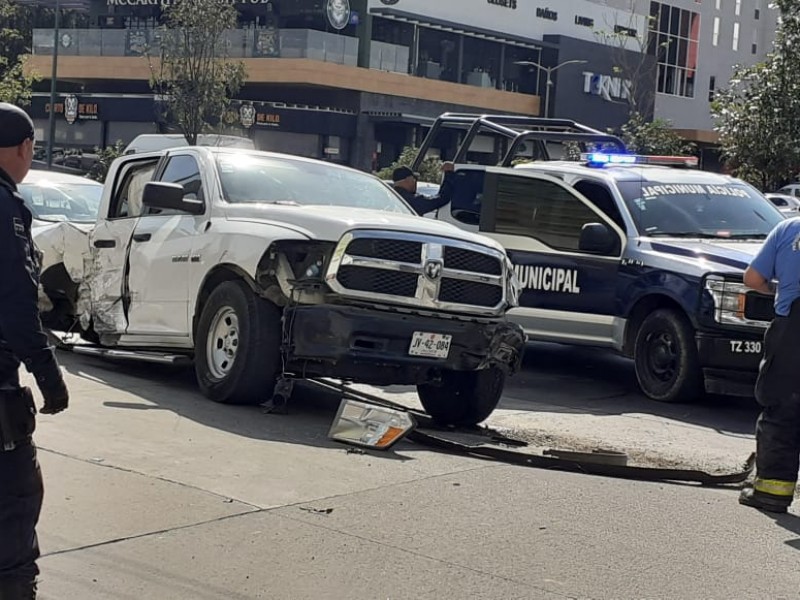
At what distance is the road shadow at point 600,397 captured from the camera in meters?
9.84

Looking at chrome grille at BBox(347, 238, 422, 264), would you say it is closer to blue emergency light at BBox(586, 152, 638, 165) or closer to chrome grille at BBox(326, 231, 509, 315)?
chrome grille at BBox(326, 231, 509, 315)

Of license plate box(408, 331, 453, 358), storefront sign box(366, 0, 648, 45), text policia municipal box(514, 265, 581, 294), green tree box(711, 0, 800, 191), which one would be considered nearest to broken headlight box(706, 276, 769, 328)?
text policia municipal box(514, 265, 581, 294)

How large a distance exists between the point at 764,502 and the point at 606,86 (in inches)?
2486

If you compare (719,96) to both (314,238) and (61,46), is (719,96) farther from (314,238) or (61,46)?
(61,46)

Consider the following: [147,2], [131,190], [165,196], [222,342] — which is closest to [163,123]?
[147,2]

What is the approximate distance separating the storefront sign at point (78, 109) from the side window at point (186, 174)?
48.6 m

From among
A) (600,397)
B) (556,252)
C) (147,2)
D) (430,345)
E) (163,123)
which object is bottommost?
(600,397)

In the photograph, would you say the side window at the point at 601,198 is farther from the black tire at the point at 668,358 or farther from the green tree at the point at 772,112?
the green tree at the point at 772,112

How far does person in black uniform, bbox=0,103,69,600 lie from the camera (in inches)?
156

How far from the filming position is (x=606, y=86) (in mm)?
67625

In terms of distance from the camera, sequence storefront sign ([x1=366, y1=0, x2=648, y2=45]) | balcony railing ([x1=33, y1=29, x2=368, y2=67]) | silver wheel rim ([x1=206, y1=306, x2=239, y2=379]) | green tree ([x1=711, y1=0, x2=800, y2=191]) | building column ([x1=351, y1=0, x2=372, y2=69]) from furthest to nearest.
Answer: storefront sign ([x1=366, y1=0, x2=648, y2=45]), building column ([x1=351, y1=0, x2=372, y2=69]), balcony railing ([x1=33, y1=29, x2=368, y2=67]), green tree ([x1=711, y1=0, x2=800, y2=191]), silver wheel rim ([x1=206, y1=306, x2=239, y2=379])

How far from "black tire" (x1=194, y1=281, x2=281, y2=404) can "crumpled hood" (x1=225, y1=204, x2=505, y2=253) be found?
540 mm

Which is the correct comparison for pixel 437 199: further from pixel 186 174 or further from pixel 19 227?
pixel 19 227

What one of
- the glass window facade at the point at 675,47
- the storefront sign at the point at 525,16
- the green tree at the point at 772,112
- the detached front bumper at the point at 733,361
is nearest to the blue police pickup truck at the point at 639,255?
the detached front bumper at the point at 733,361
